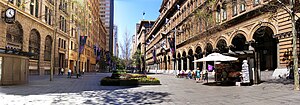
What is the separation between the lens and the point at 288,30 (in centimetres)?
2223

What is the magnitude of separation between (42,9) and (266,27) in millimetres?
30671

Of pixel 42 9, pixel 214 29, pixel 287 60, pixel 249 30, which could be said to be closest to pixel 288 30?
pixel 287 60

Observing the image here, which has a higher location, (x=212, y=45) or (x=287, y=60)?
(x=212, y=45)

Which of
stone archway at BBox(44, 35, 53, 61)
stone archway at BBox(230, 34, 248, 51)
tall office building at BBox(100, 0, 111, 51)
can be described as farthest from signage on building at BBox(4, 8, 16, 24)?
tall office building at BBox(100, 0, 111, 51)

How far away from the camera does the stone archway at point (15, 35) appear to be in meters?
28.8

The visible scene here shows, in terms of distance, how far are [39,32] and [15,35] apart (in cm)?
653

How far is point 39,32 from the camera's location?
121 ft

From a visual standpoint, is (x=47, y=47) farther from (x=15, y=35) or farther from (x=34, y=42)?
(x=15, y=35)

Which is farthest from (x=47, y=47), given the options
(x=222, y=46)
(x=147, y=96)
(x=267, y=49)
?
(x=147, y=96)

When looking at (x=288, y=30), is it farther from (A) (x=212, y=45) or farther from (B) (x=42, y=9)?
(B) (x=42, y=9)

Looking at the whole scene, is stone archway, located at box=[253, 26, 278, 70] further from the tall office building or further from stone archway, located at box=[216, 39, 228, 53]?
the tall office building

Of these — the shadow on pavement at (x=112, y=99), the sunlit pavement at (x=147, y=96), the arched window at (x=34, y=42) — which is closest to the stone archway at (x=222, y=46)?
the sunlit pavement at (x=147, y=96)

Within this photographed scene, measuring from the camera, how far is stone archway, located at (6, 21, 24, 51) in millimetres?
28759

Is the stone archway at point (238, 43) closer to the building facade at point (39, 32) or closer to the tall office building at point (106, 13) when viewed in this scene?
Result: the building facade at point (39, 32)
